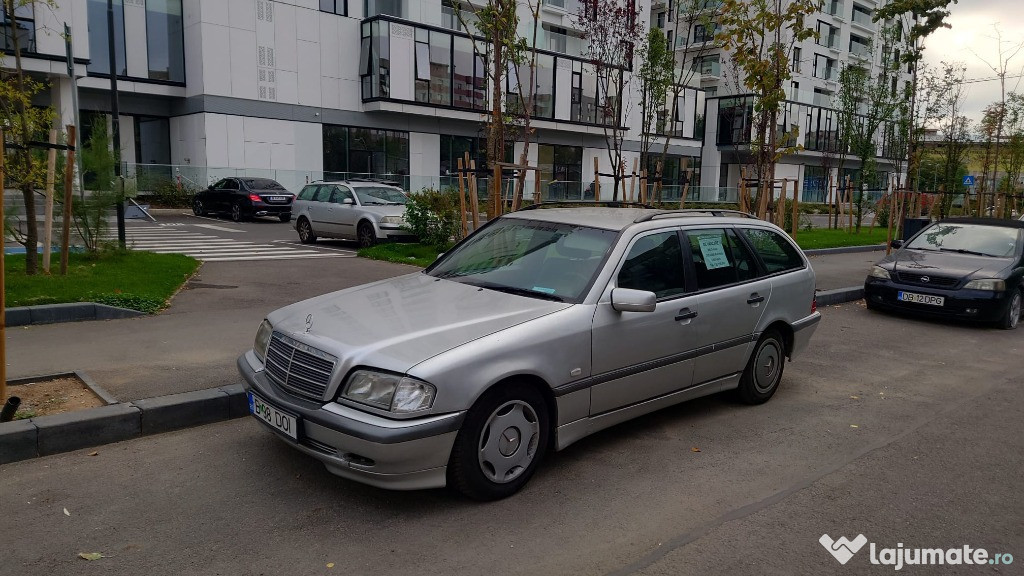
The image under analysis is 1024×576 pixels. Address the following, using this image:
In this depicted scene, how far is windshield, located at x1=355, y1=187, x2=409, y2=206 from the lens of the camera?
56.0 ft

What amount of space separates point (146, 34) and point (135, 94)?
2.56 m

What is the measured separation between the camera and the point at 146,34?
3003 centimetres

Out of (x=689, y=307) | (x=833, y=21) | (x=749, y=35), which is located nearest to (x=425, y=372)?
(x=689, y=307)

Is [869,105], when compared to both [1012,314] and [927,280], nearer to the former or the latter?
[1012,314]

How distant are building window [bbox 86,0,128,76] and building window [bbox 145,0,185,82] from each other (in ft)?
3.23

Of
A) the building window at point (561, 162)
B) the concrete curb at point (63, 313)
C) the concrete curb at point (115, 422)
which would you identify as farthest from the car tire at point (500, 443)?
the building window at point (561, 162)

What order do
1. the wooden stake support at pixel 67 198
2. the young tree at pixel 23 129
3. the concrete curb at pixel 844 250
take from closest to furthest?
the young tree at pixel 23 129, the wooden stake support at pixel 67 198, the concrete curb at pixel 844 250

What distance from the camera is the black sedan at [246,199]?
24.9 m

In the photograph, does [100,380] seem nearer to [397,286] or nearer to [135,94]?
[397,286]

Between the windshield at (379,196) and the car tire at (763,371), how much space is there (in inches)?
478

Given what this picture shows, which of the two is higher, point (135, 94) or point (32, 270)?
point (135, 94)

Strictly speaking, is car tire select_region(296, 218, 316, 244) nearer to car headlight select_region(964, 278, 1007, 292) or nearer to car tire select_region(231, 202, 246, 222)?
car tire select_region(231, 202, 246, 222)

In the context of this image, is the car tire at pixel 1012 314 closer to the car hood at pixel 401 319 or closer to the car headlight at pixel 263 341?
the car hood at pixel 401 319

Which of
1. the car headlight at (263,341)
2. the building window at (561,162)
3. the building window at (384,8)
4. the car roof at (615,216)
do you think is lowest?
the car headlight at (263,341)
